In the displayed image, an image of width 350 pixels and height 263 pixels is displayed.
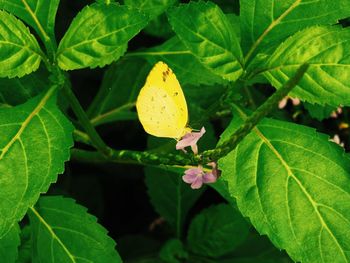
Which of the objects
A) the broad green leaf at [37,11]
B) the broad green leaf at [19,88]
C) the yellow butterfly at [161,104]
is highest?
the broad green leaf at [37,11]

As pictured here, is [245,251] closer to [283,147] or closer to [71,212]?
[71,212]

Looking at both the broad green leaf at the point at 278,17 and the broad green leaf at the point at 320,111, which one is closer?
the broad green leaf at the point at 278,17

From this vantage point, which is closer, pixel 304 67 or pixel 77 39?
pixel 304 67

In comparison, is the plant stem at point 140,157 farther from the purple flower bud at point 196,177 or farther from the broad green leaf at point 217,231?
the broad green leaf at point 217,231

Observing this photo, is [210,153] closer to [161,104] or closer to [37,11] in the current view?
[161,104]

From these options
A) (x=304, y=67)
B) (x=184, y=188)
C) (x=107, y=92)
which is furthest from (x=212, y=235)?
(x=304, y=67)

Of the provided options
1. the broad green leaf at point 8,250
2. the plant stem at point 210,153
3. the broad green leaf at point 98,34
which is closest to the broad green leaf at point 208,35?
the broad green leaf at point 98,34
